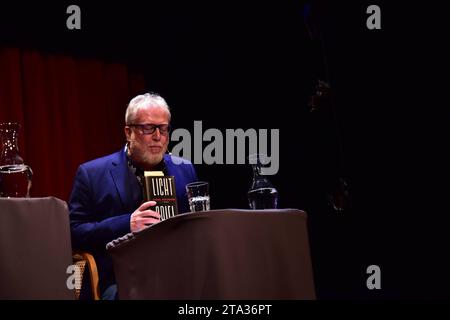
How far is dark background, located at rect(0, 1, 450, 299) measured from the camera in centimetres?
276

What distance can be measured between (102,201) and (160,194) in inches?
Answer: 26.0

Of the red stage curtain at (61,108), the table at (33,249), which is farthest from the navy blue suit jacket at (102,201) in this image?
the red stage curtain at (61,108)

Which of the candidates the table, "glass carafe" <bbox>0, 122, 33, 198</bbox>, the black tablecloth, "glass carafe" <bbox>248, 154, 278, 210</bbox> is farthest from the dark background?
the table

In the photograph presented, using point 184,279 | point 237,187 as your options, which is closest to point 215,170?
point 237,187

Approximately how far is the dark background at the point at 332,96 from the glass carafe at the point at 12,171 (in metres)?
1.71

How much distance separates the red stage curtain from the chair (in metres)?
2.04

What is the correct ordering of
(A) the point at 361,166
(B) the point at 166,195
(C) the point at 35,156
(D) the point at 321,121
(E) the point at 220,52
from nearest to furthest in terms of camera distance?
(B) the point at 166,195 < (A) the point at 361,166 < (D) the point at 321,121 < (E) the point at 220,52 < (C) the point at 35,156

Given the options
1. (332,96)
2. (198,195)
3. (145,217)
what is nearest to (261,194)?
(198,195)

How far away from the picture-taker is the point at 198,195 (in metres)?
1.81

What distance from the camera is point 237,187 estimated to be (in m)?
4.01

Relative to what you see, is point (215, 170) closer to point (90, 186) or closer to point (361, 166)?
point (361, 166)

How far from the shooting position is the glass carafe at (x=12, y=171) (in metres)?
1.93

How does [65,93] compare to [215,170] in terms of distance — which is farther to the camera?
[65,93]
